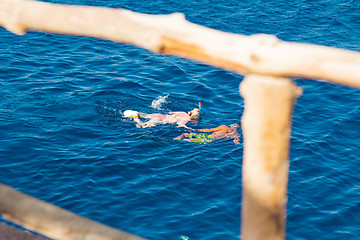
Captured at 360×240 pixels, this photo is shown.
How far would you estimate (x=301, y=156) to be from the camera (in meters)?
10.6

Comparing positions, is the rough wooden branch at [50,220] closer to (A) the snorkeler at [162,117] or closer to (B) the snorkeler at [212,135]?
(B) the snorkeler at [212,135]

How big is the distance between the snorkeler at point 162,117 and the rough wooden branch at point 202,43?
9095mm

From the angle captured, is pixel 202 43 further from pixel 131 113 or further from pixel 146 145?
pixel 131 113

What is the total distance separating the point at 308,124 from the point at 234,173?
3134 mm

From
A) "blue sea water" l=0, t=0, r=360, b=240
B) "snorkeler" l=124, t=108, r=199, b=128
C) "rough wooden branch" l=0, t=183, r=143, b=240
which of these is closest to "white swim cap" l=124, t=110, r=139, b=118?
"snorkeler" l=124, t=108, r=199, b=128

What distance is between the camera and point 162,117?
11.8 meters

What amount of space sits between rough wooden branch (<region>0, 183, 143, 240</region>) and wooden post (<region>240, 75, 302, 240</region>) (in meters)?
0.68

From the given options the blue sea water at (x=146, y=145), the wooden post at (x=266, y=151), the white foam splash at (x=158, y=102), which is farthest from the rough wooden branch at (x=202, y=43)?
the white foam splash at (x=158, y=102)

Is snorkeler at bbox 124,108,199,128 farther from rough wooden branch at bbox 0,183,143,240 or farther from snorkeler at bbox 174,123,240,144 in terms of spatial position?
rough wooden branch at bbox 0,183,143,240

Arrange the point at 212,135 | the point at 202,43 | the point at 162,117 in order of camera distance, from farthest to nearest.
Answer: the point at 162,117 < the point at 212,135 < the point at 202,43

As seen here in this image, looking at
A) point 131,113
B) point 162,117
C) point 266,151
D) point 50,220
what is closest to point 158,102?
point 162,117

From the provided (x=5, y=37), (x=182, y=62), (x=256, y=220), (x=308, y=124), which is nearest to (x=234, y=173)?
(x=308, y=124)

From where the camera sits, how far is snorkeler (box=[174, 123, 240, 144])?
1122cm

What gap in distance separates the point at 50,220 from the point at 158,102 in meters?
10.1
